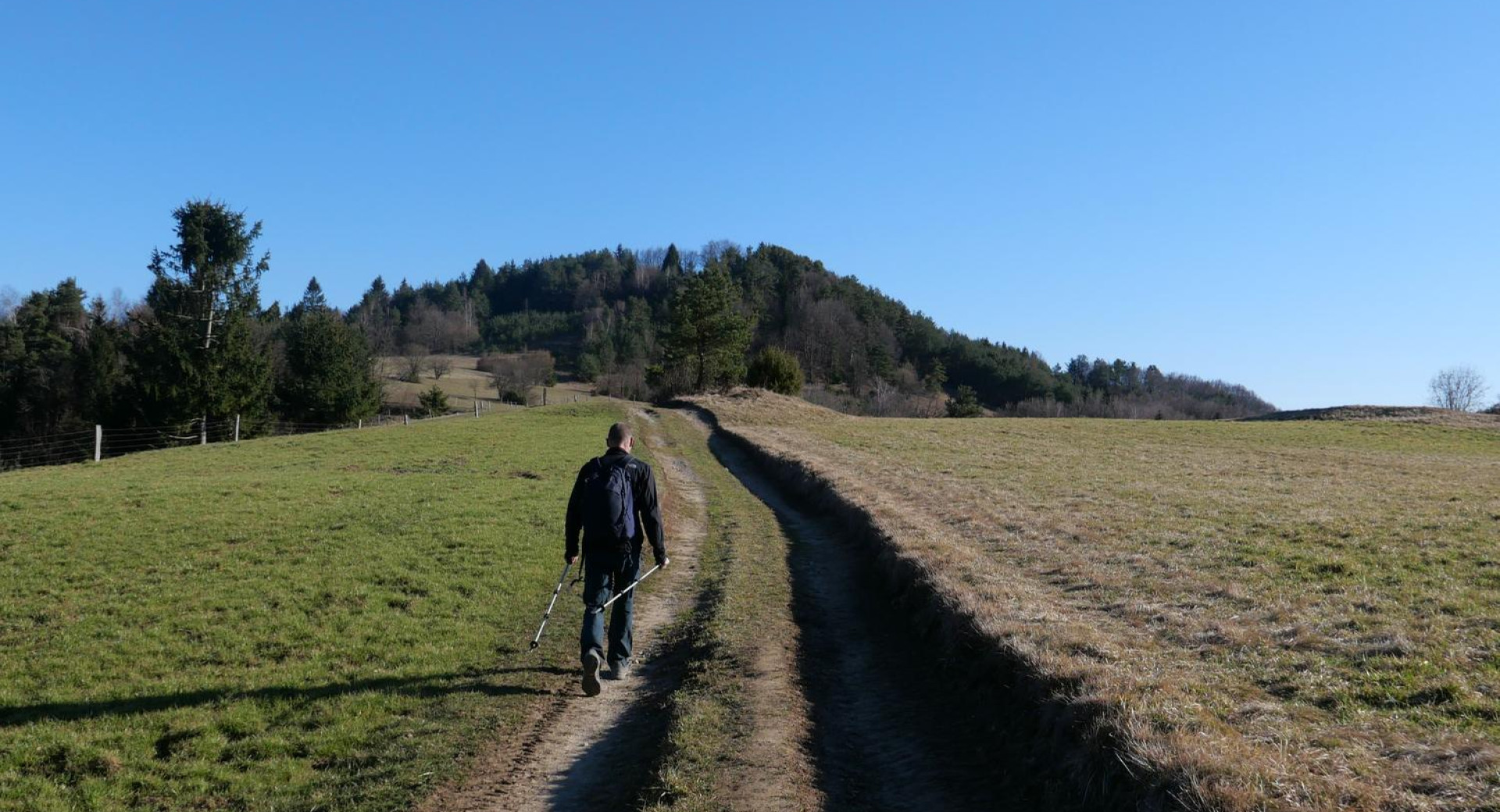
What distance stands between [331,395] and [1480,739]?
65974 millimetres

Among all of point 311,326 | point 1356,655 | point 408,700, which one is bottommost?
point 408,700

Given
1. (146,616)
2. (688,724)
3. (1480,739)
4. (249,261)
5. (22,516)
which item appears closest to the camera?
(1480,739)

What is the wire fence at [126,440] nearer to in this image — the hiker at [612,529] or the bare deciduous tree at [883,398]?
the hiker at [612,529]

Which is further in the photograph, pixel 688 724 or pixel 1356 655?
pixel 1356 655

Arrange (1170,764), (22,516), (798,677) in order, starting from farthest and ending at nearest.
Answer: (22,516) < (798,677) < (1170,764)

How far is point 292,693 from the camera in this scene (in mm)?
8258

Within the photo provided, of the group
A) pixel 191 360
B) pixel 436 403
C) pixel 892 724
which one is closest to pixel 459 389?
pixel 436 403

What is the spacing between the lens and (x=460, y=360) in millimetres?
145625

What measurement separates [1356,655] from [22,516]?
2089cm

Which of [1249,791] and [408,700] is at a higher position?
[1249,791]

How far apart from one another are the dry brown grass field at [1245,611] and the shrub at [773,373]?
4616 cm

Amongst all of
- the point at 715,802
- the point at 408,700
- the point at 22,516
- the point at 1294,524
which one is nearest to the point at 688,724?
the point at 715,802

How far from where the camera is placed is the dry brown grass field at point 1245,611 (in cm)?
539

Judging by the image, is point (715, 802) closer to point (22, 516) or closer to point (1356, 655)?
point (1356, 655)
